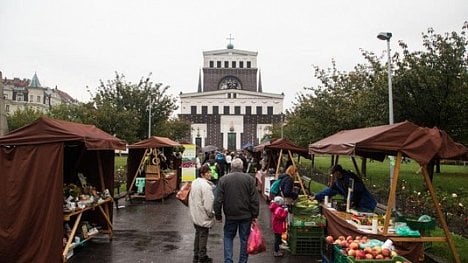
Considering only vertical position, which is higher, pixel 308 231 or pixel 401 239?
pixel 401 239

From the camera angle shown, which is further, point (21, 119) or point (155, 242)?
point (21, 119)

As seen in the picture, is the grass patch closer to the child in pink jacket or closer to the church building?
the child in pink jacket

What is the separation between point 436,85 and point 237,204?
467 inches

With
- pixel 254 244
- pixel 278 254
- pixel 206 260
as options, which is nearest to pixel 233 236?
pixel 254 244

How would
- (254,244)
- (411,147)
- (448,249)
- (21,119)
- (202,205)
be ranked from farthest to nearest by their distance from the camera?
(21,119), (448,249), (202,205), (254,244), (411,147)

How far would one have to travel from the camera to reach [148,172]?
18969mm

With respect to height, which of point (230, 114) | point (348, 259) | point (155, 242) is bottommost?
point (155, 242)

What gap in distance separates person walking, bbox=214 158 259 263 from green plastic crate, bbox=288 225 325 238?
1.71 m

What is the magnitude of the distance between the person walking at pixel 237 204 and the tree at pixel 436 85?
11.3 meters

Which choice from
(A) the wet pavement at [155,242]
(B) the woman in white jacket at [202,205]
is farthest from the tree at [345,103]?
(B) the woman in white jacket at [202,205]

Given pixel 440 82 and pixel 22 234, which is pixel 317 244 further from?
pixel 440 82

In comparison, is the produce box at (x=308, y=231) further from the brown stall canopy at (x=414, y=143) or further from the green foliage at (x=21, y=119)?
the green foliage at (x=21, y=119)

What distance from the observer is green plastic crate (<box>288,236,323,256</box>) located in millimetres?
9359

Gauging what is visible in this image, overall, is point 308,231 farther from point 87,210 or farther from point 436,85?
point 436,85
